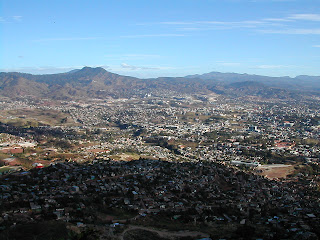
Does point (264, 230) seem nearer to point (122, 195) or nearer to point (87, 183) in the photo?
point (122, 195)

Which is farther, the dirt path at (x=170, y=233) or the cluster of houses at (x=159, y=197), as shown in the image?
the cluster of houses at (x=159, y=197)

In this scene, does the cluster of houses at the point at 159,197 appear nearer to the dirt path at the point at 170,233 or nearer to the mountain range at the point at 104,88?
the dirt path at the point at 170,233

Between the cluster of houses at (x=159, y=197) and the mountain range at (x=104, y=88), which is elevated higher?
the mountain range at (x=104, y=88)

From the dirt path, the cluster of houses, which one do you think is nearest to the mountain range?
the cluster of houses

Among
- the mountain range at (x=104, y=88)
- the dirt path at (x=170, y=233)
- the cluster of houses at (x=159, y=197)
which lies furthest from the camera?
the mountain range at (x=104, y=88)

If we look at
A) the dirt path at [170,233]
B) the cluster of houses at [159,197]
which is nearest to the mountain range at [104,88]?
the cluster of houses at [159,197]

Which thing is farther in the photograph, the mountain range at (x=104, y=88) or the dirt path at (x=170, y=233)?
the mountain range at (x=104, y=88)

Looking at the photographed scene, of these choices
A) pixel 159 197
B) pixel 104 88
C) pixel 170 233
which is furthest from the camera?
pixel 104 88

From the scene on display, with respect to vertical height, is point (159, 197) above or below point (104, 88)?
below

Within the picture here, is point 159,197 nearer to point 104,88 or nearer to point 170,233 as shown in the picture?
point 170,233

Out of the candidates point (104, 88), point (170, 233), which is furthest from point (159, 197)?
point (104, 88)

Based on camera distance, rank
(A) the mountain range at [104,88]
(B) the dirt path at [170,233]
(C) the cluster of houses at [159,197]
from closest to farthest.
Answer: (B) the dirt path at [170,233] → (C) the cluster of houses at [159,197] → (A) the mountain range at [104,88]

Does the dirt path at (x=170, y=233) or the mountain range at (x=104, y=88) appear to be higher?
the mountain range at (x=104, y=88)
